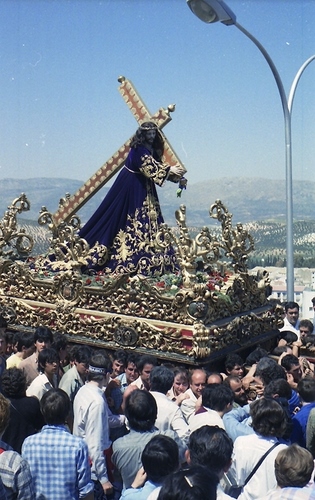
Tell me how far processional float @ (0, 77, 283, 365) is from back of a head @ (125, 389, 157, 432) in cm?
280

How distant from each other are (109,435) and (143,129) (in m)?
4.53

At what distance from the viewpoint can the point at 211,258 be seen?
265 inches

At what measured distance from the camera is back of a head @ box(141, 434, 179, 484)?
2.72 metres

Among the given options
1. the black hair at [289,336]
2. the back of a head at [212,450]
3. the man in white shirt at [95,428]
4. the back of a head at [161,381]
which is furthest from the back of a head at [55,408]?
the black hair at [289,336]

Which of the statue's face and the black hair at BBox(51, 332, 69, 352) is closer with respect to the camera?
the black hair at BBox(51, 332, 69, 352)

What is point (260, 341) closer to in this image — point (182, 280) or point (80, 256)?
point (182, 280)

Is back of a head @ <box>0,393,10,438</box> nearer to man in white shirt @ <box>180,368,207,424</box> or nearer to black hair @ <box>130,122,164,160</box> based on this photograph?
man in white shirt @ <box>180,368,207,424</box>

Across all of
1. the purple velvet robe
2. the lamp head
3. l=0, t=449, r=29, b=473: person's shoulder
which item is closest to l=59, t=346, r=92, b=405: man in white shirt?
Result: l=0, t=449, r=29, b=473: person's shoulder

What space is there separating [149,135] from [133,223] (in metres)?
1.19

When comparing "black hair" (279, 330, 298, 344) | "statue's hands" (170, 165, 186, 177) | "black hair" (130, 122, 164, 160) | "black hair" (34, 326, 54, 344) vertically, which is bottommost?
"black hair" (279, 330, 298, 344)

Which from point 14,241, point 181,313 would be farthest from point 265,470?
point 14,241

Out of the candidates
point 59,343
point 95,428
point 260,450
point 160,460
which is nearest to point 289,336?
point 59,343

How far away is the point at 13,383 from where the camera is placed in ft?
12.5

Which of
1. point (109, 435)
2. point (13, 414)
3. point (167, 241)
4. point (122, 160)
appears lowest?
point (109, 435)
